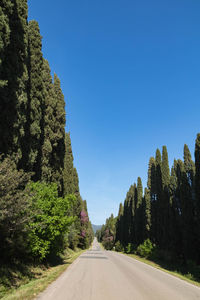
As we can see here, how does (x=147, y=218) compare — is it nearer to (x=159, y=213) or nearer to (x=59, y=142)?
(x=159, y=213)

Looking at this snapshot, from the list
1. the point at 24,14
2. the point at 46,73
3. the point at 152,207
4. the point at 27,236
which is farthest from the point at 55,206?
the point at 152,207

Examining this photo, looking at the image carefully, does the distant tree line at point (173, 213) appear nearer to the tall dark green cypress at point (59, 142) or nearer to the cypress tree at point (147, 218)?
the cypress tree at point (147, 218)

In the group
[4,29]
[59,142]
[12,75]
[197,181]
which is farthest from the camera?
[59,142]

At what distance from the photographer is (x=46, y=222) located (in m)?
10.8

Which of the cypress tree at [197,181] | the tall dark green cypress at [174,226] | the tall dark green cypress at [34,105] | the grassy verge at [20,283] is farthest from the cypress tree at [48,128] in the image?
the tall dark green cypress at [174,226]

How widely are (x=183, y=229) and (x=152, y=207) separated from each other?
14.7m

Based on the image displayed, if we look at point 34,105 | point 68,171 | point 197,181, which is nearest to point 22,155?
point 34,105

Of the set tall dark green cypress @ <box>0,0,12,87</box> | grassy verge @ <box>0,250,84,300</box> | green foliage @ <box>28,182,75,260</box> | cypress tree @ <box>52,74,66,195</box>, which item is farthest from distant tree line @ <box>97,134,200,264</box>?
tall dark green cypress @ <box>0,0,12,87</box>

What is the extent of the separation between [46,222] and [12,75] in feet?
25.7

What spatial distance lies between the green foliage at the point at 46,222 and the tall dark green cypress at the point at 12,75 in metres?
2.79

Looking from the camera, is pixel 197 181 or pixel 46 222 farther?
pixel 197 181

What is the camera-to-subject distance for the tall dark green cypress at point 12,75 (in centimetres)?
940

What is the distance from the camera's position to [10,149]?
998 centimetres

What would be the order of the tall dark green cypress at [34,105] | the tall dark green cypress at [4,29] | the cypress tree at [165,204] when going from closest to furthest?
the tall dark green cypress at [4,29] → the tall dark green cypress at [34,105] → the cypress tree at [165,204]
